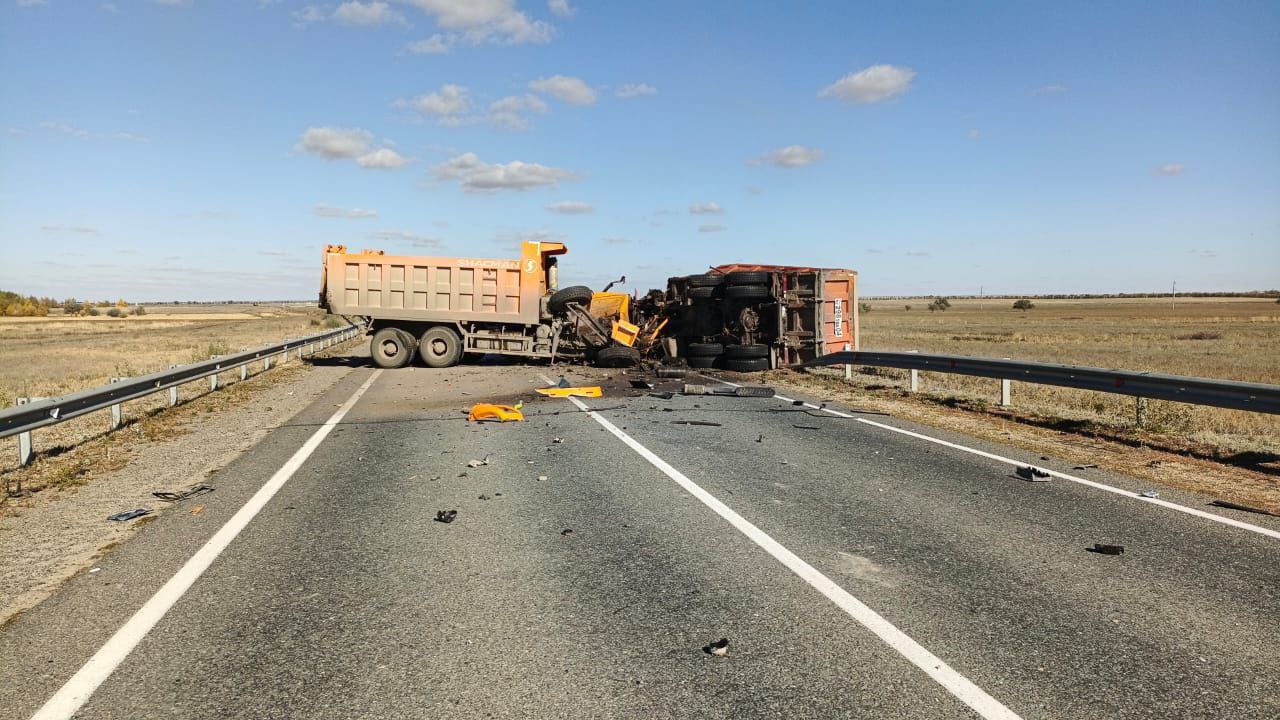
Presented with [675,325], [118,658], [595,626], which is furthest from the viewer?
[675,325]

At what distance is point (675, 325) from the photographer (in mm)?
22031

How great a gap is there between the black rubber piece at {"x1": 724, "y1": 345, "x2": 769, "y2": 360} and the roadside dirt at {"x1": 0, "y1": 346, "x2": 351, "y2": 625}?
386 inches

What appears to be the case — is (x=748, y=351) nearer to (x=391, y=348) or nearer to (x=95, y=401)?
(x=391, y=348)

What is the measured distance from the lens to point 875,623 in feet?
13.7

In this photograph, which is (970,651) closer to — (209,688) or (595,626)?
(595,626)

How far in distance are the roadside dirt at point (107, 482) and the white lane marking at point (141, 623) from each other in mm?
661

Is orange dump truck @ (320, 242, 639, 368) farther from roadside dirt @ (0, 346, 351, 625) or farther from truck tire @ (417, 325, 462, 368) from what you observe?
roadside dirt @ (0, 346, 351, 625)

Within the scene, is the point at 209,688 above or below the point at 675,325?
below

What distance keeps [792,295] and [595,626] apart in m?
16.4

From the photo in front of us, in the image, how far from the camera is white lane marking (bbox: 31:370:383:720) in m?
3.42

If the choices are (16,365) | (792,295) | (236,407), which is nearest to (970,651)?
(236,407)

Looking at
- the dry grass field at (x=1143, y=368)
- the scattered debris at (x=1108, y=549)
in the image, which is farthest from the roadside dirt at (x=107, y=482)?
the dry grass field at (x=1143, y=368)

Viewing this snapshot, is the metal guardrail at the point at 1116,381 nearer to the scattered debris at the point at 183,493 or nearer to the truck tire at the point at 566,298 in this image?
the truck tire at the point at 566,298

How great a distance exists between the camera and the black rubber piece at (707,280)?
20281 millimetres
